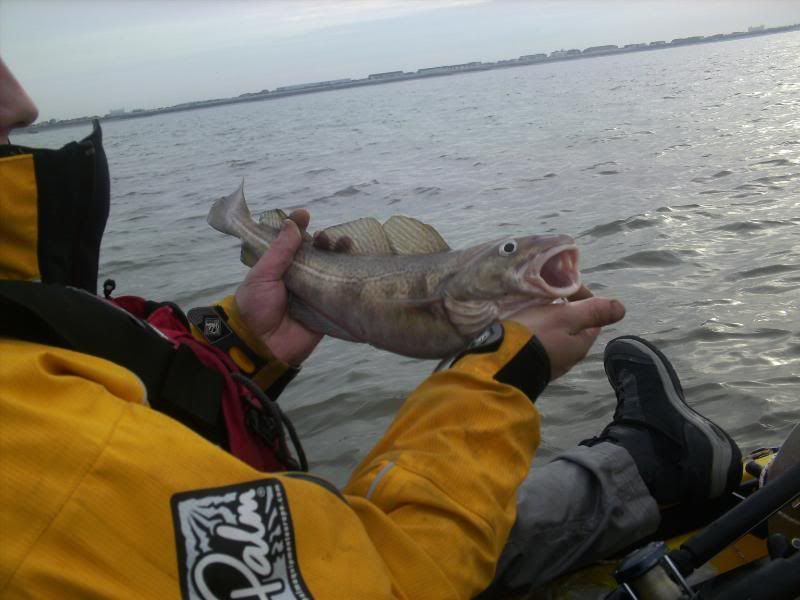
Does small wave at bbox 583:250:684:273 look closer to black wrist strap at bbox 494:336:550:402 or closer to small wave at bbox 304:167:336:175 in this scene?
black wrist strap at bbox 494:336:550:402

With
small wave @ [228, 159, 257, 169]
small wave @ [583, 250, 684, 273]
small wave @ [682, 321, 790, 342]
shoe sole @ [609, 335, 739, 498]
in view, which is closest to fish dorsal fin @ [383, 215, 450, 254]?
shoe sole @ [609, 335, 739, 498]

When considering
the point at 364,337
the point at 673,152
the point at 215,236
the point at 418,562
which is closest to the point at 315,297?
the point at 364,337

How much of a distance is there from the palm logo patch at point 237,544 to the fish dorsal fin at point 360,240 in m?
2.10

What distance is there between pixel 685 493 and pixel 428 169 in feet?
43.3

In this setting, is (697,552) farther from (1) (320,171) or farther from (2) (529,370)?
(1) (320,171)

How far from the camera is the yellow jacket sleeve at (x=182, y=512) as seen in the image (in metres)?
1.15

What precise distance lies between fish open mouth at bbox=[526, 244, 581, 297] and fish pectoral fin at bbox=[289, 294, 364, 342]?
3.66 feet

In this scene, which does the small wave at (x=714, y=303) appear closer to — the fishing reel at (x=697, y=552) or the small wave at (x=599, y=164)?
the fishing reel at (x=697, y=552)

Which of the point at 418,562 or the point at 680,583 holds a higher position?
the point at 418,562

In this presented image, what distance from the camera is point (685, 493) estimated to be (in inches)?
119

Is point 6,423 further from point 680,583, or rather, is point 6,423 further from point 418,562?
point 680,583

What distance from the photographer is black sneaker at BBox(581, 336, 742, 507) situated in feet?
9.96

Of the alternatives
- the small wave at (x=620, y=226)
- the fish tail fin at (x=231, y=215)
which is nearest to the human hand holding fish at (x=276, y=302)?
the fish tail fin at (x=231, y=215)

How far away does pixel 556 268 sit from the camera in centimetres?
273
